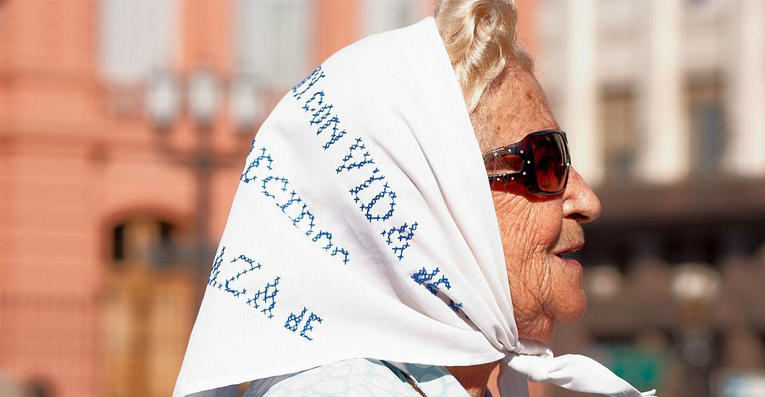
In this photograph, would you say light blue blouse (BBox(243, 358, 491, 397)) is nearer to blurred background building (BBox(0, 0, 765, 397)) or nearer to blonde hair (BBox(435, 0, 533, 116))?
blonde hair (BBox(435, 0, 533, 116))

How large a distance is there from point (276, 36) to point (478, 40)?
15.9m

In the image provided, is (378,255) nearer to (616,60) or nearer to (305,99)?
(305,99)

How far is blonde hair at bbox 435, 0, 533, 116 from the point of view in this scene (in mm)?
1808

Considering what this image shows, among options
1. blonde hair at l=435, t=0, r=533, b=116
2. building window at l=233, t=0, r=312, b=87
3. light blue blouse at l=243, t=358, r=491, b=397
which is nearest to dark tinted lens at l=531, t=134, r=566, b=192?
blonde hair at l=435, t=0, r=533, b=116

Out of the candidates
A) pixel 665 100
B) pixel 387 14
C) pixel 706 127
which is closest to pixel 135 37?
pixel 387 14

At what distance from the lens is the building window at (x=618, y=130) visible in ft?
66.3

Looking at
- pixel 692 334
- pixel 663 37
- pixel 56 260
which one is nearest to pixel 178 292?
pixel 56 260

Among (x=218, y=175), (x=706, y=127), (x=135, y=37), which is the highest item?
(x=135, y=37)

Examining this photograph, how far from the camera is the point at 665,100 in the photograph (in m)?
19.4

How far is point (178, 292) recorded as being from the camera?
16219 millimetres

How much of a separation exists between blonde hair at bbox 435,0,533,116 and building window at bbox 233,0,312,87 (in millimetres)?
15487

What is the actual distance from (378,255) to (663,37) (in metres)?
18.7

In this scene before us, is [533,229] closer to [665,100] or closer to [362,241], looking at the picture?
[362,241]

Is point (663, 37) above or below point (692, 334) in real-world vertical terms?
above
